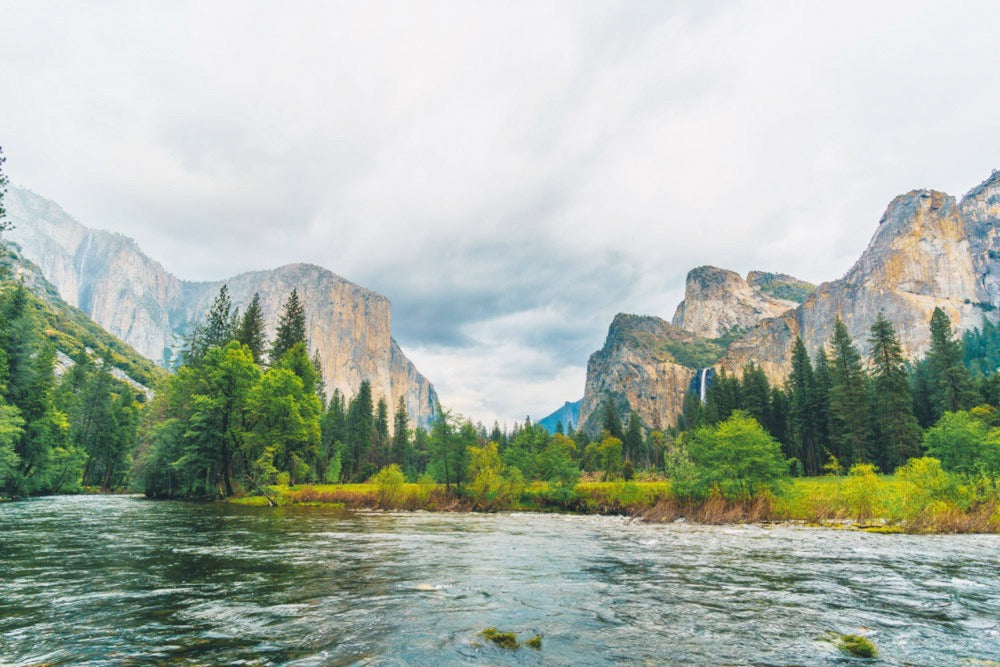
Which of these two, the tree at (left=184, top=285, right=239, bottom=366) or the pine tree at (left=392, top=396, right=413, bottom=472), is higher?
the tree at (left=184, top=285, right=239, bottom=366)

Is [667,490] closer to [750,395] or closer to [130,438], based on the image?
[750,395]

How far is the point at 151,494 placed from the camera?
52.7 m

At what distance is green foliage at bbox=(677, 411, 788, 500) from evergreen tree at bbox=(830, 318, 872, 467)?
4001cm

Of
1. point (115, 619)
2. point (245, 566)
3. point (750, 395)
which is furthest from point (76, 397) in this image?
point (750, 395)

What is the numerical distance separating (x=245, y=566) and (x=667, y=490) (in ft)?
109

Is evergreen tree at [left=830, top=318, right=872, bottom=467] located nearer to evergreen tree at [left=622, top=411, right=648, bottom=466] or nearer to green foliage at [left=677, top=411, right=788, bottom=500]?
green foliage at [left=677, top=411, right=788, bottom=500]

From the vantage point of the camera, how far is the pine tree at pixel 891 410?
62125 millimetres

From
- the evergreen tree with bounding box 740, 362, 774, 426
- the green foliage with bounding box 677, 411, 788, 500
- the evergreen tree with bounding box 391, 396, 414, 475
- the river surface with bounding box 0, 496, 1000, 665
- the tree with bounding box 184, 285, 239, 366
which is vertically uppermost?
the tree with bounding box 184, 285, 239, 366

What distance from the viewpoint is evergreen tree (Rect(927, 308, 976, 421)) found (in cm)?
7062

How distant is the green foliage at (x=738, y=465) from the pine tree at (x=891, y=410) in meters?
39.6

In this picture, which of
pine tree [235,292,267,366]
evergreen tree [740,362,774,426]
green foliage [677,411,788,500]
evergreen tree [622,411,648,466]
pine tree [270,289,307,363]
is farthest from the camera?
evergreen tree [622,411,648,466]

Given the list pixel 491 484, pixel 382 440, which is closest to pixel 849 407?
pixel 491 484

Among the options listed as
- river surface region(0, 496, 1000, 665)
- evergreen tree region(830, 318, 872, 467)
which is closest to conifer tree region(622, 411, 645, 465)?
evergreen tree region(830, 318, 872, 467)

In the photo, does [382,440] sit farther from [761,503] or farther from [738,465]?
[761,503]
